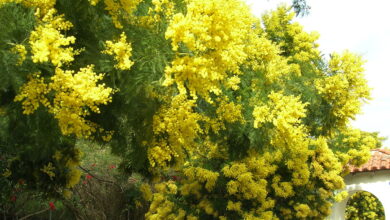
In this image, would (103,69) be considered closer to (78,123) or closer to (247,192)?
(78,123)

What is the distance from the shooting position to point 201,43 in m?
4.69

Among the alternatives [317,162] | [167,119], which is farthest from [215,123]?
[317,162]

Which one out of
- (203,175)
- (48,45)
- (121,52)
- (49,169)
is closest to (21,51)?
(48,45)

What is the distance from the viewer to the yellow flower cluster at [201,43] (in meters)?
4.45

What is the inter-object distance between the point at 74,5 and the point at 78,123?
1427 mm

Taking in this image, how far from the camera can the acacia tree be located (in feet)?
14.9

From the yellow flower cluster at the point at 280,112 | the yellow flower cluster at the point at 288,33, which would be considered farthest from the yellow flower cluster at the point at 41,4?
the yellow flower cluster at the point at 288,33

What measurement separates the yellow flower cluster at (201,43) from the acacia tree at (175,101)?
0.04ft

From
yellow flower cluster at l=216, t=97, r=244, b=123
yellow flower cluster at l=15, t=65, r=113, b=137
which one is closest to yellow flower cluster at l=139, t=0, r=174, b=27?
yellow flower cluster at l=15, t=65, r=113, b=137

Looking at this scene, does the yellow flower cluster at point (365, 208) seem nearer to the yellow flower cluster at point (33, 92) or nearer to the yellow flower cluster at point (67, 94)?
the yellow flower cluster at point (67, 94)

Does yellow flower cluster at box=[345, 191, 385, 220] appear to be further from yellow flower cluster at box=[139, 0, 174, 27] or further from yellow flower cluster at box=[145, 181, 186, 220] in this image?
yellow flower cluster at box=[139, 0, 174, 27]

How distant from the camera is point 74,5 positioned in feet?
17.1

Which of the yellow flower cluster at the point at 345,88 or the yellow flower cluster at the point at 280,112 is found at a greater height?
the yellow flower cluster at the point at 345,88

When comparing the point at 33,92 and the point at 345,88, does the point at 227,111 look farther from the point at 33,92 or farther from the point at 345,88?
the point at 345,88
